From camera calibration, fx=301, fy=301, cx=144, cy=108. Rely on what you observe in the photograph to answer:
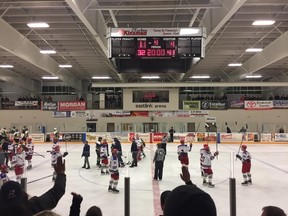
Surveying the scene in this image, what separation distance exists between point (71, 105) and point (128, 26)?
1557cm

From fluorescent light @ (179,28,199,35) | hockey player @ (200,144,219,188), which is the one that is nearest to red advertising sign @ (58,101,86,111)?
hockey player @ (200,144,219,188)

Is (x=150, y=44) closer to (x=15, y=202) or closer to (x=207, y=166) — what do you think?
(x=207, y=166)

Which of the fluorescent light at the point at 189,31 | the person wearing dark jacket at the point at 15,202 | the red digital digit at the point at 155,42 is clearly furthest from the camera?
the red digital digit at the point at 155,42

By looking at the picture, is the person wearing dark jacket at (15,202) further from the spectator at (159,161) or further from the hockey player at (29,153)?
the hockey player at (29,153)

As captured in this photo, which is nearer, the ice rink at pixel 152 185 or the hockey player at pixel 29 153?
the ice rink at pixel 152 185

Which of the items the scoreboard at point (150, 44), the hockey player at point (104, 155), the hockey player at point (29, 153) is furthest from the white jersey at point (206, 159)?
the hockey player at point (29, 153)

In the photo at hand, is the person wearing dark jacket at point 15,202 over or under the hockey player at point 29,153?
over

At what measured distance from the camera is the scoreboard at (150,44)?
363 inches

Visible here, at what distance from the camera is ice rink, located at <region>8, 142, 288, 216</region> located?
845 centimetres

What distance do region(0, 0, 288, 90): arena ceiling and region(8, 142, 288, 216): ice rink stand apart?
4.48 m

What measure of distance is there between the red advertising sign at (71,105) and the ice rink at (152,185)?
1125 centimetres

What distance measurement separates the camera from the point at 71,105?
2892cm

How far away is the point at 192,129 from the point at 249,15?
65.9 feet

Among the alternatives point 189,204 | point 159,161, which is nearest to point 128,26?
point 159,161
